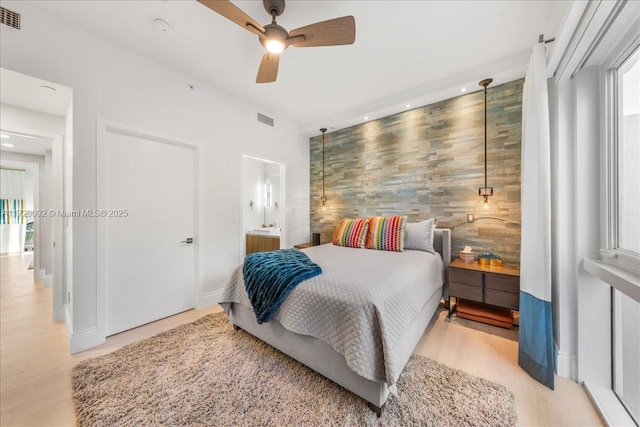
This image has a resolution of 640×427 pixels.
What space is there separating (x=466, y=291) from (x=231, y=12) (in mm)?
3139

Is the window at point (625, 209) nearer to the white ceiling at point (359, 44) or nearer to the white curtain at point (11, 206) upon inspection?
the white ceiling at point (359, 44)

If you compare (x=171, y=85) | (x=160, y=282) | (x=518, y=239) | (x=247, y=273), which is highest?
(x=171, y=85)

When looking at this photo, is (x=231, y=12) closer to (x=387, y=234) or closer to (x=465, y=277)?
(x=387, y=234)

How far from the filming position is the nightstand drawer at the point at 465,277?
2384mm

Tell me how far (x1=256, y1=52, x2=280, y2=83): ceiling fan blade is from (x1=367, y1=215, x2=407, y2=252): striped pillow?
2059 millimetres

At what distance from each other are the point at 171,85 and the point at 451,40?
2957mm

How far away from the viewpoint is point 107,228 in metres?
2.25

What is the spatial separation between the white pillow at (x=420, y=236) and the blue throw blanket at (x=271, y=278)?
1435 millimetres

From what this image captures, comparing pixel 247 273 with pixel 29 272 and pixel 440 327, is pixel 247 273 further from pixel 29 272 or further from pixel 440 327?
pixel 29 272

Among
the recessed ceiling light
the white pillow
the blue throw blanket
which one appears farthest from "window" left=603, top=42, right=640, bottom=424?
the recessed ceiling light

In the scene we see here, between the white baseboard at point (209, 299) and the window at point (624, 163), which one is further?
the white baseboard at point (209, 299)

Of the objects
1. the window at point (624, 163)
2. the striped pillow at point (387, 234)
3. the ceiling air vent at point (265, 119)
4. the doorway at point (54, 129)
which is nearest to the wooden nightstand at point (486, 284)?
the striped pillow at point (387, 234)

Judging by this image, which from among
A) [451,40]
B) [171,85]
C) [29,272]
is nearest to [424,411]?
[451,40]

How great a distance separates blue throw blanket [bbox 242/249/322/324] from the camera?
1727 mm
